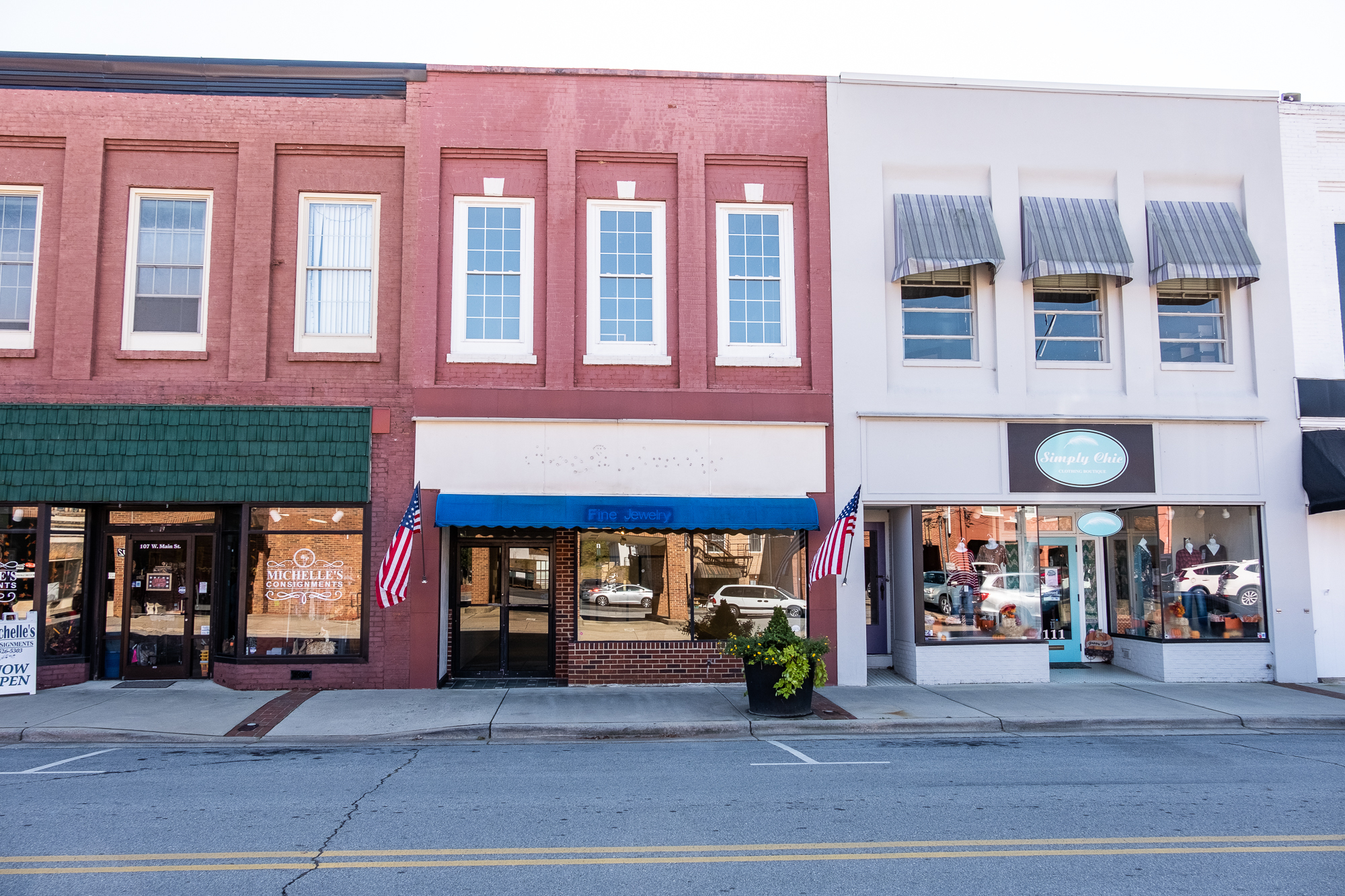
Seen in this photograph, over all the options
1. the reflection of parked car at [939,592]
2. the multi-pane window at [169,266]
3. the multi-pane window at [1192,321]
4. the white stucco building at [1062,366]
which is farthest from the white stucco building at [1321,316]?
the multi-pane window at [169,266]

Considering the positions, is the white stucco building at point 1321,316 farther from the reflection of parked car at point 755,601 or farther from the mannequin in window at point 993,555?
the reflection of parked car at point 755,601

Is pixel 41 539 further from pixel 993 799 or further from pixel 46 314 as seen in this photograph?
pixel 993 799

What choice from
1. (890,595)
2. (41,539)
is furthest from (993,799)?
(41,539)

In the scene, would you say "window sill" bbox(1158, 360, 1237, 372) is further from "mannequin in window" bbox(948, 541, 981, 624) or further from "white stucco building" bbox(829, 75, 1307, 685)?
"mannequin in window" bbox(948, 541, 981, 624)

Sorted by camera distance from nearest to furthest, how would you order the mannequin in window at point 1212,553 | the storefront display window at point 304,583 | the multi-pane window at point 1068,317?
the storefront display window at point 304,583 < the mannequin in window at point 1212,553 < the multi-pane window at point 1068,317

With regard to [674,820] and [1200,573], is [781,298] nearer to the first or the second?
[1200,573]

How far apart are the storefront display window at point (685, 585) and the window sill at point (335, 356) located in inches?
160

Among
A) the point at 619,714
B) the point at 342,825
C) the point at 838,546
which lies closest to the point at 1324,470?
the point at 838,546

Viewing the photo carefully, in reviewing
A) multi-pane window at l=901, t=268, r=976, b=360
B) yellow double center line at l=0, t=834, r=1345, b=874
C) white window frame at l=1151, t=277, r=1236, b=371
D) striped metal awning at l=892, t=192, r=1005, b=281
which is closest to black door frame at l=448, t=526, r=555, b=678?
multi-pane window at l=901, t=268, r=976, b=360

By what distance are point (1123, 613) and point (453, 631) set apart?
11031 mm

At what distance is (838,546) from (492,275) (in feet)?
21.9

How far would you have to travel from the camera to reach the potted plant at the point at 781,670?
11.0 meters

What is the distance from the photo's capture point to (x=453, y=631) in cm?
1379

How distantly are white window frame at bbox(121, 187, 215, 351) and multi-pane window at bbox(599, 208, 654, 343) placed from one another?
5879 millimetres
